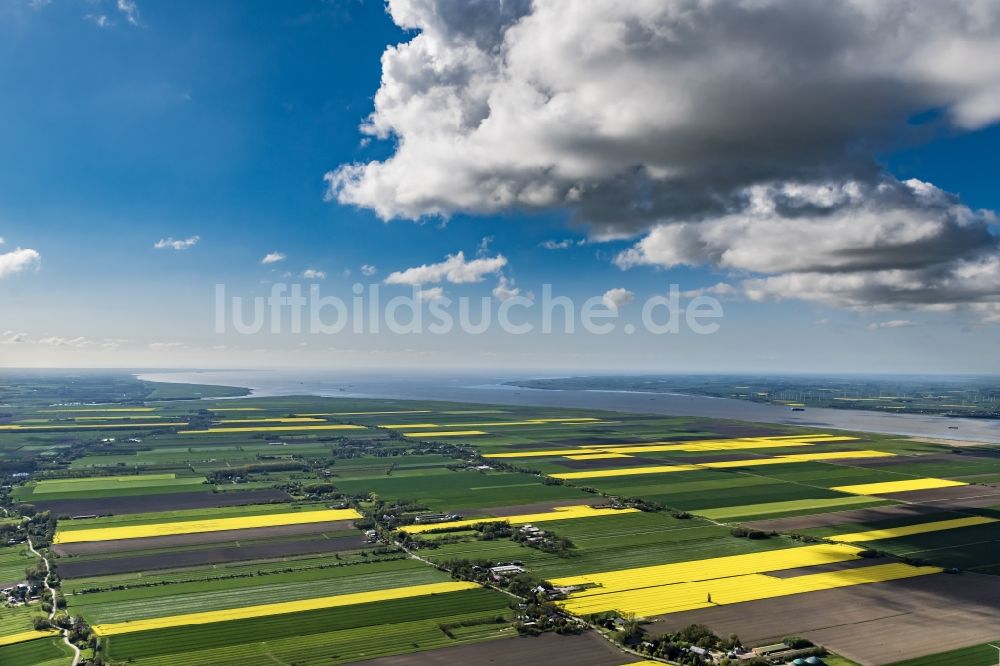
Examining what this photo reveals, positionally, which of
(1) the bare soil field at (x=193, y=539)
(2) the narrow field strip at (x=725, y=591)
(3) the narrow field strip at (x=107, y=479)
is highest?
(2) the narrow field strip at (x=725, y=591)

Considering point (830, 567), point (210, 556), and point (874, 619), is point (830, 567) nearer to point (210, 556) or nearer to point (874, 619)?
point (874, 619)

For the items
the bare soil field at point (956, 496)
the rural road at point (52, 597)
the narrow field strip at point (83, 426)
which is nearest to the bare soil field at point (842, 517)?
the bare soil field at point (956, 496)

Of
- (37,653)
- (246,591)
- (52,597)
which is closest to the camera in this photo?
(37,653)

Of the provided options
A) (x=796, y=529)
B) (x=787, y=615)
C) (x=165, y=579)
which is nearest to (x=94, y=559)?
(x=165, y=579)

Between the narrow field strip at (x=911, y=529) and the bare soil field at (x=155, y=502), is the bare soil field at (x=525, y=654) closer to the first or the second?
the narrow field strip at (x=911, y=529)

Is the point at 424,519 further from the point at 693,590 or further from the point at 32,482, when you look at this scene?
the point at 32,482

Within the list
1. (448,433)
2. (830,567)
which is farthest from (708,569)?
(448,433)
